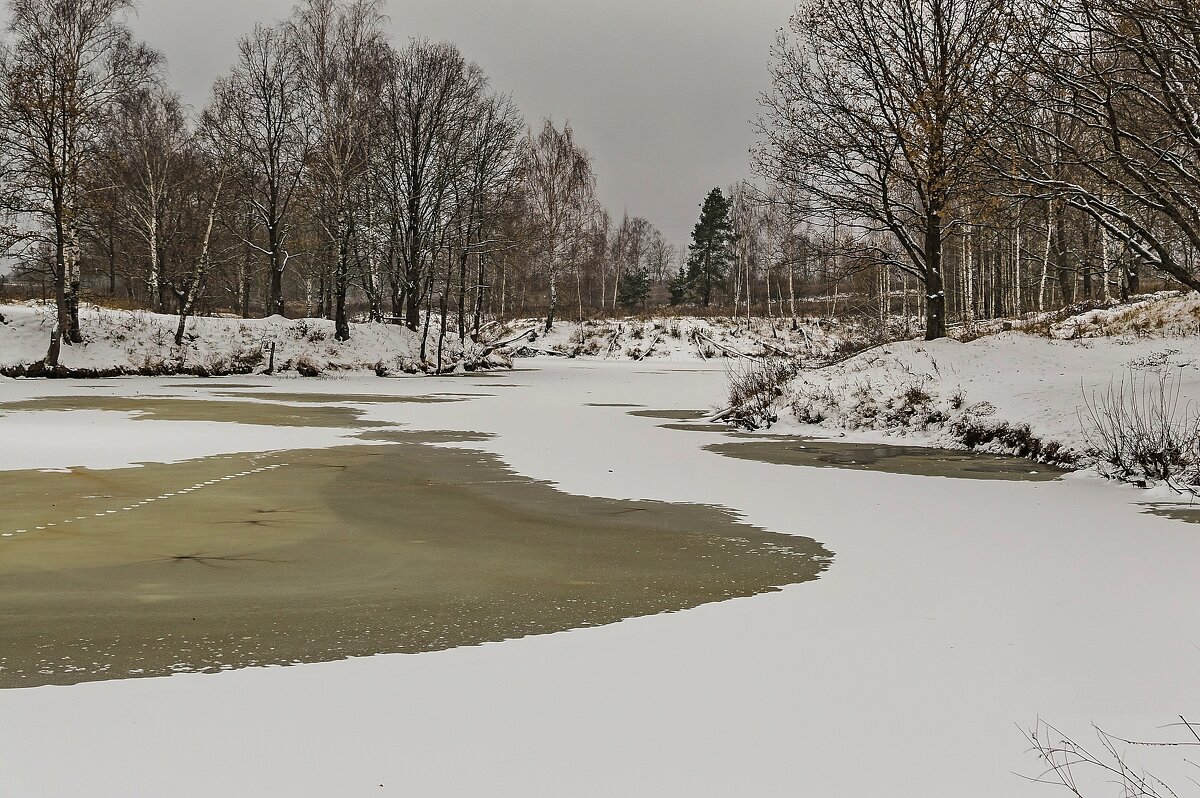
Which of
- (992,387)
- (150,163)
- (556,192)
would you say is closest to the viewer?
(992,387)

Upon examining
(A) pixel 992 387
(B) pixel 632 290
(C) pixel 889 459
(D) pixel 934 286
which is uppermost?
(B) pixel 632 290

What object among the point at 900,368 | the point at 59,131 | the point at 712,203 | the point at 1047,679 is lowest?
the point at 1047,679

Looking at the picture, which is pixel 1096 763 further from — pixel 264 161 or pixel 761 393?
pixel 264 161

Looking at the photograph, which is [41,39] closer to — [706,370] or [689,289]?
[706,370]

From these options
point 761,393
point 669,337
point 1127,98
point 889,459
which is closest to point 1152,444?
point 889,459

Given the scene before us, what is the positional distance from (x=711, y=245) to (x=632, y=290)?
25.2 feet

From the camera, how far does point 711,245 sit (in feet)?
244

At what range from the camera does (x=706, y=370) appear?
134ft

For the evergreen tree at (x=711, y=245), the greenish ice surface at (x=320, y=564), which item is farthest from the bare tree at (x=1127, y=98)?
the evergreen tree at (x=711, y=245)

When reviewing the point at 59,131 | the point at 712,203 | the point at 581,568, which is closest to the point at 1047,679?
the point at 581,568

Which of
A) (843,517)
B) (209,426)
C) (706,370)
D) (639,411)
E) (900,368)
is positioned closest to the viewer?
(843,517)

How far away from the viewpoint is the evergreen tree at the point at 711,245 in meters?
74.1

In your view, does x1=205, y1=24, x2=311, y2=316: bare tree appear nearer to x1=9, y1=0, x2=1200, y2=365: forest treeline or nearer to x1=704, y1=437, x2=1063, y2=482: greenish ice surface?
x1=9, y1=0, x2=1200, y2=365: forest treeline

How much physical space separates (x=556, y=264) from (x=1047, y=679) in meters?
48.7
